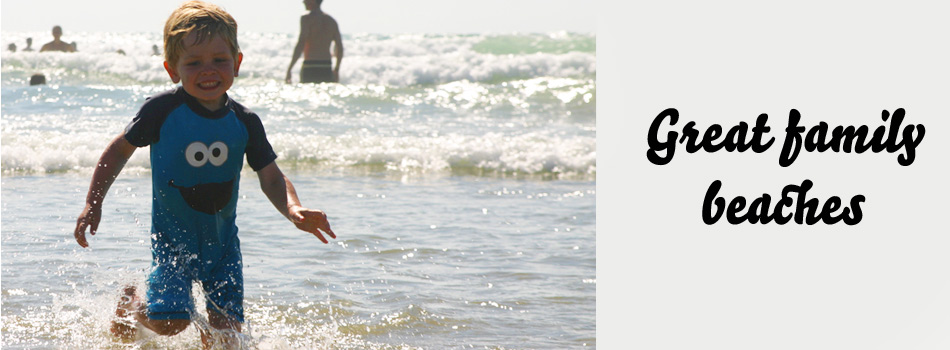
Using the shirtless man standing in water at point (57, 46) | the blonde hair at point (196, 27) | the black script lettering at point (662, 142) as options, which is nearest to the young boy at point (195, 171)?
the blonde hair at point (196, 27)

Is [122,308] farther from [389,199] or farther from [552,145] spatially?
[552,145]

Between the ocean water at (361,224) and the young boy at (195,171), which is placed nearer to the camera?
the young boy at (195,171)

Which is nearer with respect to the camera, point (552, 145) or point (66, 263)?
point (66, 263)

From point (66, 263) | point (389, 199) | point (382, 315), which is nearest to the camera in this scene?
point (382, 315)

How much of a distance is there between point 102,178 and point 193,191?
0.27 metres

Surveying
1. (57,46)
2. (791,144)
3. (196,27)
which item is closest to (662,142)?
(791,144)

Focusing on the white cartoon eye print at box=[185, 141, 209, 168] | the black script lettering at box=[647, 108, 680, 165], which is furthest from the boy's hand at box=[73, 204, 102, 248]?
the black script lettering at box=[647, 108, 680, 165]

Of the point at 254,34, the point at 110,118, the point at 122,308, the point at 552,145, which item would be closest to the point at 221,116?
the point at 122,308

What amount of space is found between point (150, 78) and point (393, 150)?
8.97m

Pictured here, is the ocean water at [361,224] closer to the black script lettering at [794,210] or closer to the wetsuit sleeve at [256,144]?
the wetsuit sleeve at [256,144]

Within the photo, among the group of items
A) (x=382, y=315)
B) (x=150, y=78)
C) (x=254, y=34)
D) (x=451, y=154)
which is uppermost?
(x=254, y=34)

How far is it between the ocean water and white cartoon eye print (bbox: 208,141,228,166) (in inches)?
22.2

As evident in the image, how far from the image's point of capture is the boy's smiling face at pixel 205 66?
2988mm

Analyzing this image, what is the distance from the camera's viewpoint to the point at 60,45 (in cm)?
1738
